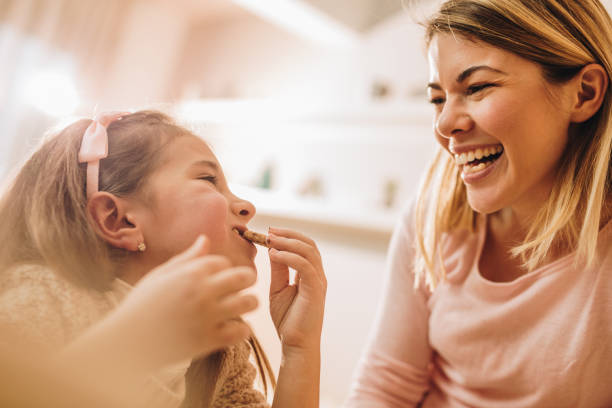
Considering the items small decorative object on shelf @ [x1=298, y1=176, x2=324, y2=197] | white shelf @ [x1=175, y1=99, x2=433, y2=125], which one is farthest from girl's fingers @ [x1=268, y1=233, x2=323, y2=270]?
small decorative object on shelf @ [x1=298, y1=176, x2=324, y2=197]

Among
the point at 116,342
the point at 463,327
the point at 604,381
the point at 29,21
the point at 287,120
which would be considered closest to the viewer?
the point at 116,342

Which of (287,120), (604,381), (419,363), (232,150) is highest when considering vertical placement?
(287,120)

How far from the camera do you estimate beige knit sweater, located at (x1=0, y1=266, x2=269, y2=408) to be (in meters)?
0.39

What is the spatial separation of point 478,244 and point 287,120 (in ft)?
5.63

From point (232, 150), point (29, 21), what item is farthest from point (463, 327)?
point (29, 21)

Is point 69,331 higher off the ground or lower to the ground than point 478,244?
lower

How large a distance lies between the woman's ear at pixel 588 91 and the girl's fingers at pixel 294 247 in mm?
555

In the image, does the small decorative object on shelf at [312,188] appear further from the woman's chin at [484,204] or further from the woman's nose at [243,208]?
the woman's nose at [243,208]

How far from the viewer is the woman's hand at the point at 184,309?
13.9 inches

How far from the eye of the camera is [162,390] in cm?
49

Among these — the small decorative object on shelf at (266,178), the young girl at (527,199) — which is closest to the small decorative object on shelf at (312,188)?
the small decorative object on shelf at (266,178)

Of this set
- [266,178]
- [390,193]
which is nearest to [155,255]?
[390,193]

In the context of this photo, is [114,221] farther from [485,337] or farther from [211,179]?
[485,337]

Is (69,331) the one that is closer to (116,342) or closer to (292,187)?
(116,342)
